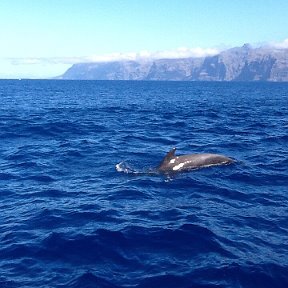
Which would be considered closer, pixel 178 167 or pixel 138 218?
pixel 138 218

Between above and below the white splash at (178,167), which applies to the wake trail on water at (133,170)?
below

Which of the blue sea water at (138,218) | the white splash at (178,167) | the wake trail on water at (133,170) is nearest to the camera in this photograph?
the blue sea water at (138,218)

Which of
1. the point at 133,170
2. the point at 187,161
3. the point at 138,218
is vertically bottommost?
the point at 133,170

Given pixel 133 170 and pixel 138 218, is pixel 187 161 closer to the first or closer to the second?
pixel 133 170

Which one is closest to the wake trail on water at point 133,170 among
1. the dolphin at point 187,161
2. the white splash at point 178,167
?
the dolphin at point 187,161

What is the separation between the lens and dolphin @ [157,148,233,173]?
74.8 ft

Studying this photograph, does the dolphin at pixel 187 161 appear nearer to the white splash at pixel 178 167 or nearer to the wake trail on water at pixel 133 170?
the white splash at pixel 178 167

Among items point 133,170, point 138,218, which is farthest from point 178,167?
point 138,218

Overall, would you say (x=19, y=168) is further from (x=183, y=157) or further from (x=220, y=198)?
(x=220, y=198)

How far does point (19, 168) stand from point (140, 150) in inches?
351

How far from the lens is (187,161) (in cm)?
2367

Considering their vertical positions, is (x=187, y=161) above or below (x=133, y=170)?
above

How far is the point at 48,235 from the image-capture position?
14.2 meters

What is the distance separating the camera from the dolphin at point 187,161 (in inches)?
898
